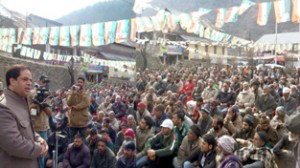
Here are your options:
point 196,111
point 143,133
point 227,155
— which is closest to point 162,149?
point 143,133

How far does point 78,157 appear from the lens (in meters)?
5.97

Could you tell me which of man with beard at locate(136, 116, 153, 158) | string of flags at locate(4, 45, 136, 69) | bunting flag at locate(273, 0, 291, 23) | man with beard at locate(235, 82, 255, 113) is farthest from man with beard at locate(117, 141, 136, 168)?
string of flags at locate(4, 45, 136, 69)

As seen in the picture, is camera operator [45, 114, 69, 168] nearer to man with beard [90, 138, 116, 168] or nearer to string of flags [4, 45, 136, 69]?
man with beard [90, 138, 116, 168]

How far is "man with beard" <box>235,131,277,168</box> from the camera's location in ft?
14.9

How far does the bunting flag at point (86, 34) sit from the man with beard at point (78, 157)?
11.8 metres

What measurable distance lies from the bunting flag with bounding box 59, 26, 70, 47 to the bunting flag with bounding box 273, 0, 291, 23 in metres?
9.78

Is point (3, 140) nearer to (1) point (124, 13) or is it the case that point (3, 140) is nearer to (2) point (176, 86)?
(2) point (176, 86)

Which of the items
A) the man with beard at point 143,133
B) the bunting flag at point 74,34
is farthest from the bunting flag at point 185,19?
the man with beard at point 143,133

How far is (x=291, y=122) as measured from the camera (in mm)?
3084

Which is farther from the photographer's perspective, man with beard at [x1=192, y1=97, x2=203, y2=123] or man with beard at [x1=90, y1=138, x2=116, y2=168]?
man with beard at [x1=192, y1=97, x2=203, y2=123]

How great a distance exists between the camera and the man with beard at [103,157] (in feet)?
19.4

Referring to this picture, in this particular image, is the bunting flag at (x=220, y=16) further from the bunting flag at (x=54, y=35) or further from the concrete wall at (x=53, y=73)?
the concrete wall at (x=53, y=73)

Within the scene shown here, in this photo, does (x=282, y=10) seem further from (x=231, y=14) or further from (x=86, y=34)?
(x=86, y=34)

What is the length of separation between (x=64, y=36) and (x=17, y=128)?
15857mm
